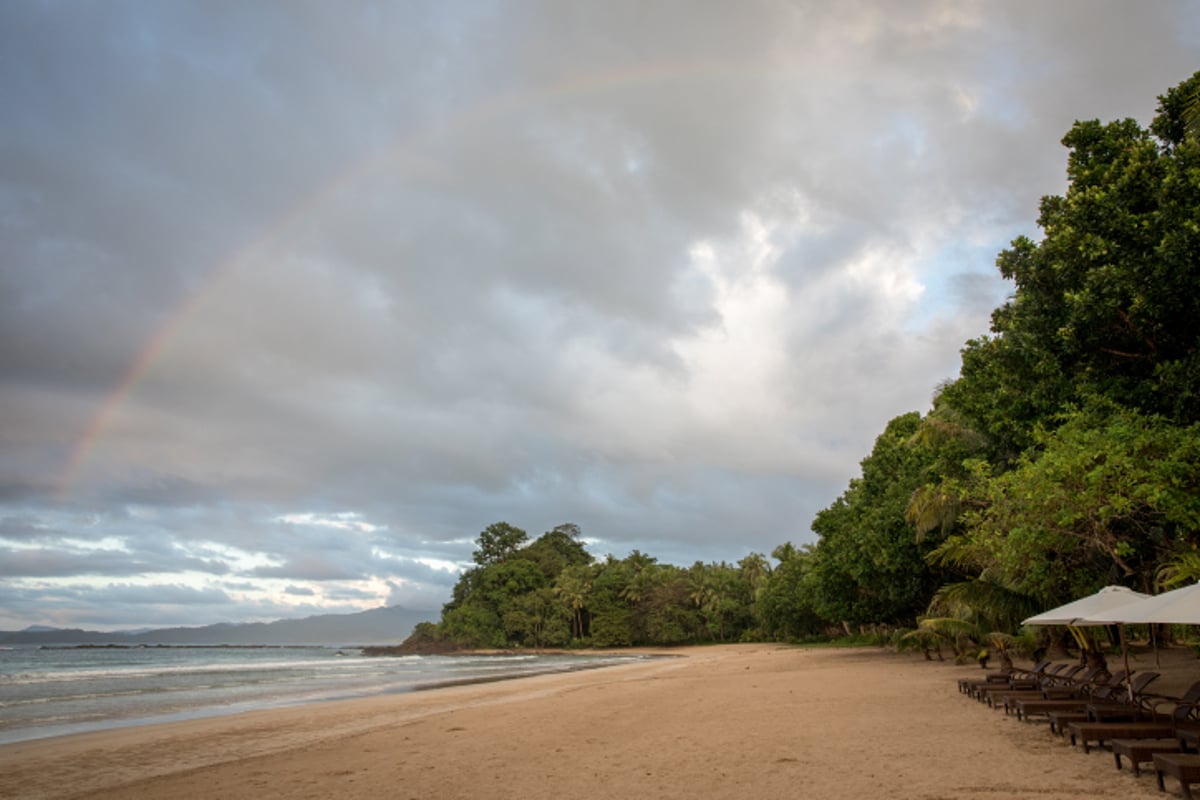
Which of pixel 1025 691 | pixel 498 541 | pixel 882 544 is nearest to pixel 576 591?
pixel 498 541

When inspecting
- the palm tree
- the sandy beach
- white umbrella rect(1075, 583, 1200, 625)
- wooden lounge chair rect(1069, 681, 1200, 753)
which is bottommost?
the sandy beach

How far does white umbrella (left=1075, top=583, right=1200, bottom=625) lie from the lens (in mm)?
7492

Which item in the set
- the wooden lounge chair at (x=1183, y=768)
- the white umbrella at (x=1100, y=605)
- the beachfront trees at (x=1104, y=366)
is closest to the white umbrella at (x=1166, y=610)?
the white umbrella at (x=1100, y=605)

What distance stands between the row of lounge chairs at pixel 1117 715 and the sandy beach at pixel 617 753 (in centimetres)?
32

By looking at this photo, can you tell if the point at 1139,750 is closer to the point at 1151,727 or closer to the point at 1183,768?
the point at 1183,768

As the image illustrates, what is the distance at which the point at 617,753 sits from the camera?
11.1 metres

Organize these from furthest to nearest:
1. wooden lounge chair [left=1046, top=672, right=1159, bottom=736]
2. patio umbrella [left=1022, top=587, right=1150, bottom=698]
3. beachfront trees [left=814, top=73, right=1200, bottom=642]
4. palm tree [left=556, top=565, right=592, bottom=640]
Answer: palm tree [left=556, top=565, right=592, bottom=640]
beachfront trees [left=814, top=73, right=1200, bottom=642]
patio umbrella [left=1022, top=587, right=1150, bottom=698]
wooden lounge chair [left=1046, top=672, right=1159, bottom=736]

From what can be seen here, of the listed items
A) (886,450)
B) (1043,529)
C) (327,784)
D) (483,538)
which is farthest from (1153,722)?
(483,538)

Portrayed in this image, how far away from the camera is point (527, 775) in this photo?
9.73 meters

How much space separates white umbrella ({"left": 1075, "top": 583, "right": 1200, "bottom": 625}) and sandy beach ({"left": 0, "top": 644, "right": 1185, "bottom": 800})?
1.70 meters

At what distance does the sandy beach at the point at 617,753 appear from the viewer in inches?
332

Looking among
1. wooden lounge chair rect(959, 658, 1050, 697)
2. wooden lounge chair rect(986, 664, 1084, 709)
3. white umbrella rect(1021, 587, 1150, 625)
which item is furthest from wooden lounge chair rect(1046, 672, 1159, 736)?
wooden lounge chair rect(959, 658, 1050, 697)

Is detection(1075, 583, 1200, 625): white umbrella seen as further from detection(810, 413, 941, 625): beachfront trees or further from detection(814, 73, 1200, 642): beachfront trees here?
detection(810, 413, 941, 625): beachfront trees

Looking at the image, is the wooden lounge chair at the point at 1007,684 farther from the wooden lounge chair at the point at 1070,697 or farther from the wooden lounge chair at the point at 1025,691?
the wooden lounge chair at the point at 1070,697
